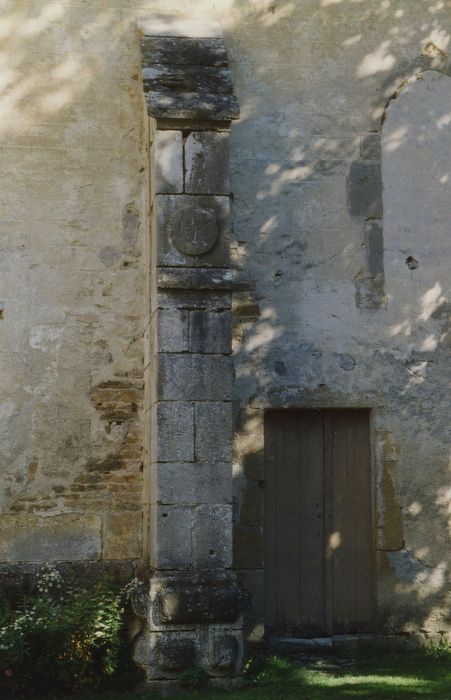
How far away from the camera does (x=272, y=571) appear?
8344mm

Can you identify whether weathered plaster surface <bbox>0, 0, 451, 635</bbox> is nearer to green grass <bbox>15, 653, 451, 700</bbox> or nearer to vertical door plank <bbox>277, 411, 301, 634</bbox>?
vertical door plank <bbox>277, 411, 301, 634</bbox>

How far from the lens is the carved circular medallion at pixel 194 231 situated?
280 inches

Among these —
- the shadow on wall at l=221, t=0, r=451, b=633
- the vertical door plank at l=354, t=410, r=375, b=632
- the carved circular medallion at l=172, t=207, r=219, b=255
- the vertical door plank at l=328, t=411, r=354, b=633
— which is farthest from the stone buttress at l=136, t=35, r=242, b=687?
the vertical door plank at l=354, t=410, r=375, b=632

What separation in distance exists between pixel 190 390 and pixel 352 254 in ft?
7.57

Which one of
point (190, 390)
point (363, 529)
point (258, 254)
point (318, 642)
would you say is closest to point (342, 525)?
point (363, 529)

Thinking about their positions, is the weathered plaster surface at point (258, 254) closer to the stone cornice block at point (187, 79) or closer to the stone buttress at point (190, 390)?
the stone cornice block at point (187, 79)

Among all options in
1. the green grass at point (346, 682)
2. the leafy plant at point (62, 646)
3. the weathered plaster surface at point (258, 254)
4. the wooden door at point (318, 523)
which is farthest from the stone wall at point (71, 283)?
the green grass at point (346, 682)

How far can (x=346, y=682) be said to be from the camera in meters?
7.04

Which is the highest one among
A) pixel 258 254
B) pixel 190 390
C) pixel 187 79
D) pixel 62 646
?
pixel 187 79

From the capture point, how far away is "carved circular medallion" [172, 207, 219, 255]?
711 centimetres

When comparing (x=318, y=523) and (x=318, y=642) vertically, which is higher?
(x=318, y=523)

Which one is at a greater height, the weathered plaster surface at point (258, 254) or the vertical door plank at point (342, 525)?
the weathered plaster surface at point (258, 254)

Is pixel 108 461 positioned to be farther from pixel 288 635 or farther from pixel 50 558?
pixel 288 635

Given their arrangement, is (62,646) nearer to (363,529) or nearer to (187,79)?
(363,529)
